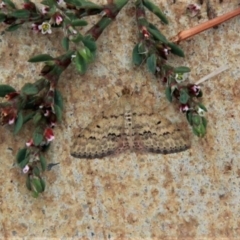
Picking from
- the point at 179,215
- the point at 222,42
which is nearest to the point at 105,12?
the point at 222,42

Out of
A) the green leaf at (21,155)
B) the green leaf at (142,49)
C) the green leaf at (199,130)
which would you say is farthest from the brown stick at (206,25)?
the green leaf at (21,155)

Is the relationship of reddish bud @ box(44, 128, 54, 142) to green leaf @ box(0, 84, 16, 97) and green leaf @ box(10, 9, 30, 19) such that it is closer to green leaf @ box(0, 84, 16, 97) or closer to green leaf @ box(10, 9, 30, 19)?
green leaf @ box(0, 84, 16, 97)

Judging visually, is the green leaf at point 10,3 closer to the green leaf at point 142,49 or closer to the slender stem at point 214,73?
the green leaf at point 142,49

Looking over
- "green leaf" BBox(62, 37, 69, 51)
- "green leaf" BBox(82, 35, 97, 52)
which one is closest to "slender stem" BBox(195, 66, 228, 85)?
"green leaf" BBox(82, 35, 97, 52)

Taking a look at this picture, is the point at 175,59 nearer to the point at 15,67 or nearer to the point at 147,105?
the point at 147,105

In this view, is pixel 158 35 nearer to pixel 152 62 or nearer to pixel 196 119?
pixel 152 62

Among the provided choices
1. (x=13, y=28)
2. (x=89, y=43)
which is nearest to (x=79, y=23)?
(x=89, y=43)
